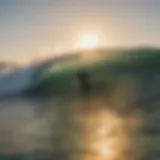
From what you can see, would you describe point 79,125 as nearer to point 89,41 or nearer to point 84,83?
point 84,83

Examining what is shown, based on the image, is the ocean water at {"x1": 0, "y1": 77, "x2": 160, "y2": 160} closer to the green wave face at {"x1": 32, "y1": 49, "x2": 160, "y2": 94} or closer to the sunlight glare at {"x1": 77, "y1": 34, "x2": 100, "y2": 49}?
the green wave face at {"x1": 32, "y1": 49, "x2": 160, "y2": 94}

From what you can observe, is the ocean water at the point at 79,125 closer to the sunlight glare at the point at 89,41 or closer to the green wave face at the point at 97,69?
the green wave face at the point at 97,69

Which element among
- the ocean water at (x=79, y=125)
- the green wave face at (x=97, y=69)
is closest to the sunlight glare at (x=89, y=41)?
the green wave face at (x=97, y=69)

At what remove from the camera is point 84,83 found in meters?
2.39

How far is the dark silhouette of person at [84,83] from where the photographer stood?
7.86 feet

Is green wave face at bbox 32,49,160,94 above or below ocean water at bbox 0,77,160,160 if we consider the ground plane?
above

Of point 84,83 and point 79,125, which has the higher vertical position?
point 84,83

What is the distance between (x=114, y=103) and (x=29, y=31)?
Answer: 440mm

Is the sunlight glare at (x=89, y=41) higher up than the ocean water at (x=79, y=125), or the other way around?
the sunlight glare at (x=89, y=41)

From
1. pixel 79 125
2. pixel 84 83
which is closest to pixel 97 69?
pixel 84 83

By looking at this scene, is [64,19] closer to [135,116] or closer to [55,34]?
[55,34]

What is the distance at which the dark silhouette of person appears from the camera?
7.86 feet

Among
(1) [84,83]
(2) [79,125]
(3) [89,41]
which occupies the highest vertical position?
(3) [89,41]

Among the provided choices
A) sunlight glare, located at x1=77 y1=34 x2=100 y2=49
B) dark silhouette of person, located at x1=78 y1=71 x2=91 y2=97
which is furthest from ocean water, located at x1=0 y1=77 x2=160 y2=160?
sunlight glare, located at x1=77 y1=34 x2=100 y2=49
